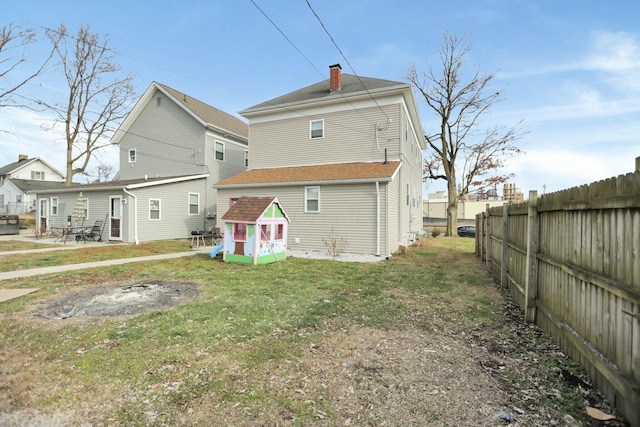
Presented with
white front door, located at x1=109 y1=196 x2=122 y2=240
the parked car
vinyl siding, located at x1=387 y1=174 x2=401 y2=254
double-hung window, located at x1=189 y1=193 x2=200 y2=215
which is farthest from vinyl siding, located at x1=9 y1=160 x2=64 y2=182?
the parked car

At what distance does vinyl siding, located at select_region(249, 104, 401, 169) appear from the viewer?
Result: 14719 millimetres

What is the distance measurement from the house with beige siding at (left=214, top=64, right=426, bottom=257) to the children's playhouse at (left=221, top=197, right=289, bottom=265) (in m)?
3.13

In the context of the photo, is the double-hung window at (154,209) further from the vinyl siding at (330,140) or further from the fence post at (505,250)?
the fence post at (505,250)

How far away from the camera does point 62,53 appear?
24.6m

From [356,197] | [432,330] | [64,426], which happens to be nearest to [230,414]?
[64,426]

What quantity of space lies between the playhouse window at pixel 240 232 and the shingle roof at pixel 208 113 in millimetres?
11364

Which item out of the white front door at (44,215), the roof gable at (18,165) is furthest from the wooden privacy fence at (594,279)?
the roof gable at (18,165)

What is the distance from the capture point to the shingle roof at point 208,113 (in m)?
19.9

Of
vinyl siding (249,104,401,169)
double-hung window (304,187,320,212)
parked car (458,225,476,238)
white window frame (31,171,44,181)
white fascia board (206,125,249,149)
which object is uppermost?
white window frame (31,171,44,181)

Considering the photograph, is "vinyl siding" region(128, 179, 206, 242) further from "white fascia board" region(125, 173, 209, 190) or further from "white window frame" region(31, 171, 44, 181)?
"white window frame" region(31, 171, 44, 181)

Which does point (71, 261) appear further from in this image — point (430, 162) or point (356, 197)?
point (430, 162)

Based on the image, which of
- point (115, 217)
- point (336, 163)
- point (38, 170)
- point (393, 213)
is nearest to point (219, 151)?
point (115, 217)

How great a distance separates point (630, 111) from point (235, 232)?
16550 mm

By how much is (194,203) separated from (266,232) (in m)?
10.3
